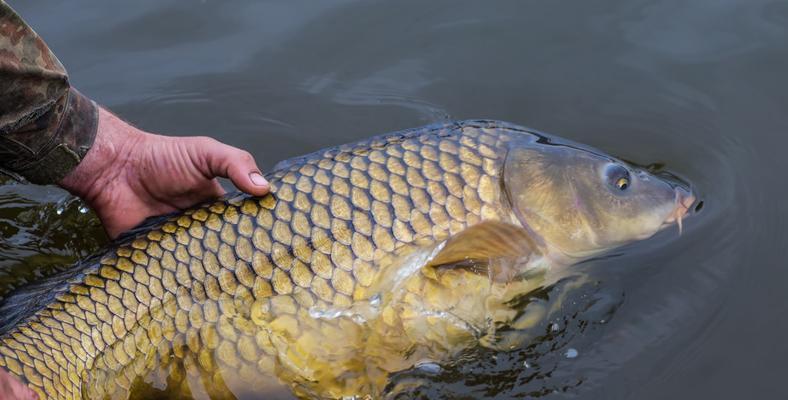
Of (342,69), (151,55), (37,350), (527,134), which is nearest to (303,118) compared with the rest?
(342,69)

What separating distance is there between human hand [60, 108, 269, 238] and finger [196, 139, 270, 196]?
0.58ft

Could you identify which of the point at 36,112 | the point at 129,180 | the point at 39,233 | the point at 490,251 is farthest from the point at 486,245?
the point at 39,233

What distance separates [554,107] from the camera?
463 centimetres

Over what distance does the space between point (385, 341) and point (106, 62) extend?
3.12 m

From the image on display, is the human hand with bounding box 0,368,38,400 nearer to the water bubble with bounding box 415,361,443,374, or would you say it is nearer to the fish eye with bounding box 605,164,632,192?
the water bubble with bounding box 415,361,443,374

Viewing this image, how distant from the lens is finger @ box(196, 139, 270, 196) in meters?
3.01

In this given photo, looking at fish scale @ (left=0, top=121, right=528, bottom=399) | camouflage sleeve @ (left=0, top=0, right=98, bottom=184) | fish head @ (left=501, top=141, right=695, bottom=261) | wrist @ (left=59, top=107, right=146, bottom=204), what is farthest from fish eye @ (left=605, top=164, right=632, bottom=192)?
Answer: camouflage sleeve @ (left=0, top=0, right=98, bottom=184)

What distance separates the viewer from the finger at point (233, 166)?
3.01 metres

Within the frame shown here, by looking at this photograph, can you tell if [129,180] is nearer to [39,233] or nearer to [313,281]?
[39,233]

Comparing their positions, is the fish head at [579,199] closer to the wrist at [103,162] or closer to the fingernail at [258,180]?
the fingernail at [258,180]

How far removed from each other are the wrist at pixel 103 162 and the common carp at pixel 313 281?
0.73 meters

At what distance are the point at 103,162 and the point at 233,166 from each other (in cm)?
86

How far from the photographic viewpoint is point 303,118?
15.7ft

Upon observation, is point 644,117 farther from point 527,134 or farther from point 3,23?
point 3,23
